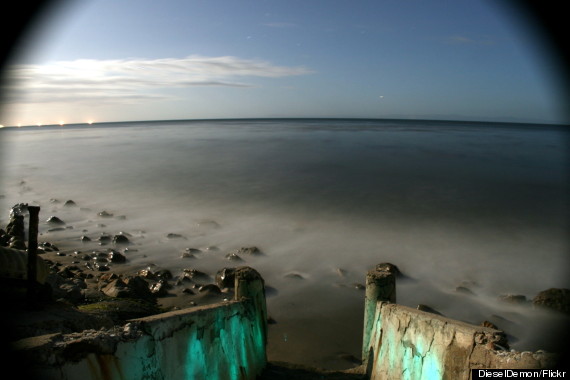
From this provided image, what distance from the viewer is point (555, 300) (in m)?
8.38

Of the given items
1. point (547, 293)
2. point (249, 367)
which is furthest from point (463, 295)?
point (249, 367)

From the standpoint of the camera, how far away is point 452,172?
28.2 metres

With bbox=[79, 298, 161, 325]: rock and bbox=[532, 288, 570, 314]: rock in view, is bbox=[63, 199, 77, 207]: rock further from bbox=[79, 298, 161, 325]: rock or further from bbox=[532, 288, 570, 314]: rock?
bbox=[532, 288, 570, 314]: rock

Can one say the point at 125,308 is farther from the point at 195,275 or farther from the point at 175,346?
the point at 175,346

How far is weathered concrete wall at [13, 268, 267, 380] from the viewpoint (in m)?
2.63

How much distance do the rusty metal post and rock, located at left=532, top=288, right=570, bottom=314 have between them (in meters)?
10.3

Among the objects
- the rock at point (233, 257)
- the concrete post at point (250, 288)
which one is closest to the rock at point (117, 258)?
the rock at point (233, 257)

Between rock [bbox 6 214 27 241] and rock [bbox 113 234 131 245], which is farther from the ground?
rock [bbox 6 214 27 241]

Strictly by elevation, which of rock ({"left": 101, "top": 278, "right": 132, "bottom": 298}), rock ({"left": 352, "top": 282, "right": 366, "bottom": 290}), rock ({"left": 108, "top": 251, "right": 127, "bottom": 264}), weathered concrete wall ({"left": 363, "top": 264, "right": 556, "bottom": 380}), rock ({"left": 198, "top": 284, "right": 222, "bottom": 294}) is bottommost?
rock ({"left": 352, "top": 282, "right": 366, "bottom": 290})

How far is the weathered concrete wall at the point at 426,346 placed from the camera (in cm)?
310

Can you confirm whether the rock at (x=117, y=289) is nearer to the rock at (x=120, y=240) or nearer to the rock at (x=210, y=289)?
the rock at (x=210, y=289)

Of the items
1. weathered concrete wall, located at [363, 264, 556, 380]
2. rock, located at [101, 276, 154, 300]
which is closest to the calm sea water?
rock, located at [101, 276, 154, 300]

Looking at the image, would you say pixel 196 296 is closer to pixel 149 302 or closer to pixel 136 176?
pixel 149 302

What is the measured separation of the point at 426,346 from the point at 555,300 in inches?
275
